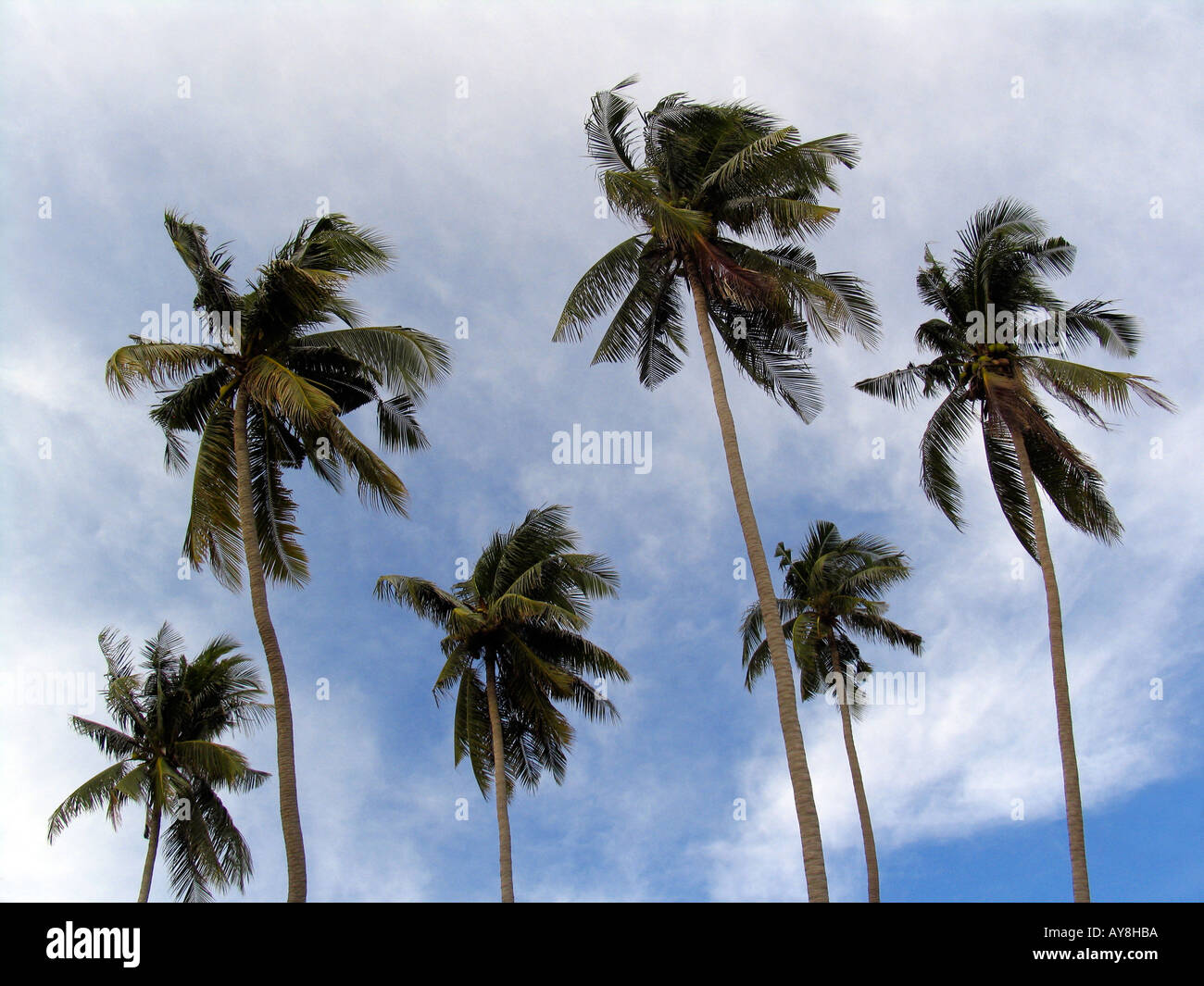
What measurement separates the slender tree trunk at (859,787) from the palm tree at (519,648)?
7719mm

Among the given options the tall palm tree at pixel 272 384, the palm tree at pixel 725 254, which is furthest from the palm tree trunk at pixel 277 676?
the palm tree at pixel 725 254

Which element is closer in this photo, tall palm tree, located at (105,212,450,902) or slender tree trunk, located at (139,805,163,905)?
tall palm tree, located at (105,212,450,902)

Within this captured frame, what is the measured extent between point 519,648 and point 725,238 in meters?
12.7

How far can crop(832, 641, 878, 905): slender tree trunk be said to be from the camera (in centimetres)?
2689

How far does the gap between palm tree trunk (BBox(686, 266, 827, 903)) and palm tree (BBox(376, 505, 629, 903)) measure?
8.89 m

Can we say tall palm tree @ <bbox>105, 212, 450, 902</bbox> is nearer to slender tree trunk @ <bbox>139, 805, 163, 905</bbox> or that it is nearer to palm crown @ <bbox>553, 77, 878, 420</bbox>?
palm crown @ <bbox>553, 77, 878, 420</bbox>

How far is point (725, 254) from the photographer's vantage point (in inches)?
732

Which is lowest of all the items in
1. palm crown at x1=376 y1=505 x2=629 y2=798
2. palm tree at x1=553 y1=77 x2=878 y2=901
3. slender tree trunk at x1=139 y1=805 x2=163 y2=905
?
slender tree trunk at x1=139 y1=805 x2=163 y2=905

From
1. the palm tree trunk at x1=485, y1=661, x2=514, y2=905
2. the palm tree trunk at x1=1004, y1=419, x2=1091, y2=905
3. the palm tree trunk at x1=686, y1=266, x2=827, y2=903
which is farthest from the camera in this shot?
the palm tree trunk at x1=485, y1=661, x2=514, y2=905

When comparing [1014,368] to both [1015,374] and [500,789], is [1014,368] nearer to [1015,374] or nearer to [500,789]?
[1015,374]

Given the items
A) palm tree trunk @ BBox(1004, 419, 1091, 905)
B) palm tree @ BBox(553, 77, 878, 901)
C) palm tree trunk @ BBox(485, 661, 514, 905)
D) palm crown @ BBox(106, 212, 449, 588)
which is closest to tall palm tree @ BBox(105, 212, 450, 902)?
palm crown @ BBox(106, 212, 449, 588)

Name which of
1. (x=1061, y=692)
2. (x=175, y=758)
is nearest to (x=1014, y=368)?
(x=1061, y=692)
